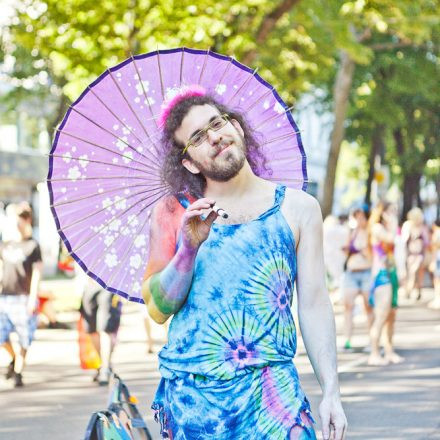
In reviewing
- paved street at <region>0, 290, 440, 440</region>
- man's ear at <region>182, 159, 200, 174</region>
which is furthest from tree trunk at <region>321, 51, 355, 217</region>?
man's ear at <region>182, 159, 200, 174</region>

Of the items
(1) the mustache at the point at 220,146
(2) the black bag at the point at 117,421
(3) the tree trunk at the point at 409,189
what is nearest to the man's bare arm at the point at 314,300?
(1) the mustache at the point at 220,146

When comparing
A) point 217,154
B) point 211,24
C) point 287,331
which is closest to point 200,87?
point 217,154

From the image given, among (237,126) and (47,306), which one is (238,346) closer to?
(237,126)

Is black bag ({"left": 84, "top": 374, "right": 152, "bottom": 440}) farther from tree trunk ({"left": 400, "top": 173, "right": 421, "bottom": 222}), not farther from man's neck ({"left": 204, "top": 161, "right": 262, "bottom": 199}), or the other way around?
tree trunk ({"left": 400, "top": 173, "right": 421, "bottom": 222})

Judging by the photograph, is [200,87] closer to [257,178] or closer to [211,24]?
[257,178]

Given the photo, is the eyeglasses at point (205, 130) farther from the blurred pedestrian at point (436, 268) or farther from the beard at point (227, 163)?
the blurred pedestrian at point (436, 268)

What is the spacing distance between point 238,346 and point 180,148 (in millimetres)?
665

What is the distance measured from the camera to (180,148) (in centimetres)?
350

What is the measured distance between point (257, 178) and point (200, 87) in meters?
0.35

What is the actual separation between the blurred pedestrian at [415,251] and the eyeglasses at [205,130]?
19.4 metres

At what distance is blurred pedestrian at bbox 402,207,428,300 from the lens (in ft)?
74.7

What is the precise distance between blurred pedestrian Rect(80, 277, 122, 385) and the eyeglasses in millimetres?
7670

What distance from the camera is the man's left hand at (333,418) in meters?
3.27

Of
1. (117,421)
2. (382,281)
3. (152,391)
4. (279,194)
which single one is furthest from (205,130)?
(382,281)
